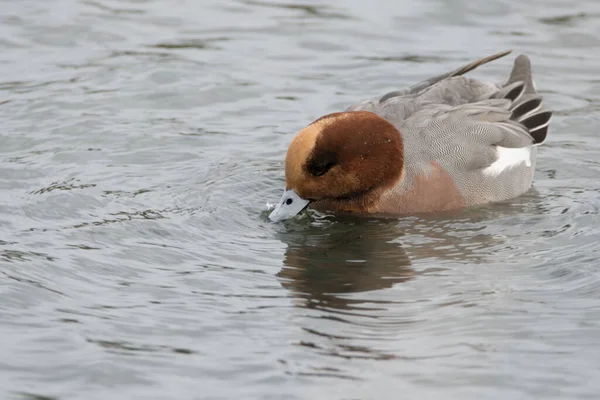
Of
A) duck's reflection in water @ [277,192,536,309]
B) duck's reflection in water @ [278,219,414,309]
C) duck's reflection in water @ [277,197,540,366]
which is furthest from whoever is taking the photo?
duck's reflection in water @ [277,192,536,309]

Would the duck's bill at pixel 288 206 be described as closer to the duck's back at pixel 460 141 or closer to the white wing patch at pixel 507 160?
the duck's back at pixel 460 141

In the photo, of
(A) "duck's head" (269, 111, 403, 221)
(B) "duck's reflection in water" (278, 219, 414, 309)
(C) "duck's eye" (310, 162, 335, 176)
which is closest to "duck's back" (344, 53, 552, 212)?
(A) "duck's head" (269, 111, 403, 221)

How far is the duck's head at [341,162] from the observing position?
7355 mm

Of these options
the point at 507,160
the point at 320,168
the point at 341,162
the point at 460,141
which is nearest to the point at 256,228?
the point at 320,168

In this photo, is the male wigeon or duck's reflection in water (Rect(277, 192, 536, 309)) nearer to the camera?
duck's reflection in water (Rect(277, 192, 536, 309))

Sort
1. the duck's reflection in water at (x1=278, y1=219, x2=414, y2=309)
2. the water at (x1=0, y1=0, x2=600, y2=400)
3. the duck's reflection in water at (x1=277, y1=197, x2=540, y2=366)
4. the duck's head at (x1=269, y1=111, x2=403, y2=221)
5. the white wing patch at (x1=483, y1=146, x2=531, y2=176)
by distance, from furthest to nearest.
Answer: the white wing patch at (x1=483, y1=146, x2=531, y2=176) < the duck's head at (x1=269, y1=111, x2=403, y2=221) < the duck's reflection in water at (x1=278, y1=219, x2=414, y2=309) < the duck's reflection in water at (x1=277, y1=197, x2=540, y2=366) < the water at (x1=0, y1=0, x2=600, y2=400)

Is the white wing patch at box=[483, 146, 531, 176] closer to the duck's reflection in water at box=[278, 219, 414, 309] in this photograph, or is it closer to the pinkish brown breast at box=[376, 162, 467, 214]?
the pinkish brown breast at box=[376, 162, 467, 214]

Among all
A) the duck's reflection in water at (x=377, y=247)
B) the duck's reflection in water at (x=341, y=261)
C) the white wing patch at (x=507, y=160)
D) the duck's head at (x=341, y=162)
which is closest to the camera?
the duck's reflection in water at (x=341, y=261)

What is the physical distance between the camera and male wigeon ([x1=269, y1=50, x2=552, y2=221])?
746cm

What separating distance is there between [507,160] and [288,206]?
5.96ft

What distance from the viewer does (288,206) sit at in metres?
7.45

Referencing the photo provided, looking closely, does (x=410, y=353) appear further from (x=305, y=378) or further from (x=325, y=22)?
(x=325, y=22)

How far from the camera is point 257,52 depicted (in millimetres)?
11344

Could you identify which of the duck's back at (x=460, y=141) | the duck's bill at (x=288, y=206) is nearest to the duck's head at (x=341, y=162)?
the duck's bill at (x=288, y=206)
